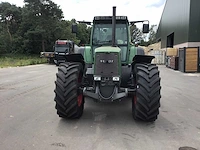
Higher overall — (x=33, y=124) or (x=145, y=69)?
(x=145, y=69)

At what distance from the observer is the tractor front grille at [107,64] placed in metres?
4.85

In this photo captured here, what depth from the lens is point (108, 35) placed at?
638 centimetres

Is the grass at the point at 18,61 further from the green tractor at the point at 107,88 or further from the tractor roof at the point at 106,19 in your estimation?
the green tractor at the point at 107,88

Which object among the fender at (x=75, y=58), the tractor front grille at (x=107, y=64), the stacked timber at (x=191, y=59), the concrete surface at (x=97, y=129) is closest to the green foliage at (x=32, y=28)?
the stacked timber at (x=191, y=59)

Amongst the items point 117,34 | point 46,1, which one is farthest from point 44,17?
point 117,34

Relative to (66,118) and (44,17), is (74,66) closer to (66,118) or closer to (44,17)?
(66,118)

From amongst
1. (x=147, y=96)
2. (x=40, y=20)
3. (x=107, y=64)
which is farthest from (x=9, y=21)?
(x=147, y=96)

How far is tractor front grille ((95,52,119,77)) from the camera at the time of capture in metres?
4.85

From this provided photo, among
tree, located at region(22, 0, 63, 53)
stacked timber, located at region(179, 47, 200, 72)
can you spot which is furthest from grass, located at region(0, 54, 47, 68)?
stacked timber, located at region(179, 47, 200, 72)

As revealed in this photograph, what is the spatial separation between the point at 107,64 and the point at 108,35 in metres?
1.75

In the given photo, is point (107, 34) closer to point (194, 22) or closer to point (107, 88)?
point (107, 88)

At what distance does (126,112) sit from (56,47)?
22182mm

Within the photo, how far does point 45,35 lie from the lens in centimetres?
4116

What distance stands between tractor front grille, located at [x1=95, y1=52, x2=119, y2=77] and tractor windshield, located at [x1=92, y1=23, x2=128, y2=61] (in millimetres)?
1398
